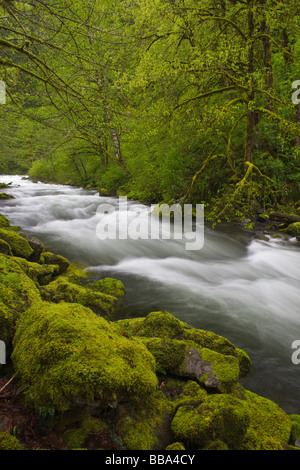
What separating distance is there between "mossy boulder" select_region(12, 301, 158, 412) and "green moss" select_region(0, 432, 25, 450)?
9.0 inches

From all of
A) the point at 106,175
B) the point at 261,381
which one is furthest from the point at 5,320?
the point at 106,175

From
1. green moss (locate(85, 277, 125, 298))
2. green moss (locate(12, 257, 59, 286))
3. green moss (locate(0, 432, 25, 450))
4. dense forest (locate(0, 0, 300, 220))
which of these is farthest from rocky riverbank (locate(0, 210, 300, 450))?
dense forest (locate(0, 0, 300, 220))

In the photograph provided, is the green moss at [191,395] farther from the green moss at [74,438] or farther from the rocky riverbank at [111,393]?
the green moss at [74,438]

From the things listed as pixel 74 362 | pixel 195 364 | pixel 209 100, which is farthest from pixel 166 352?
pixel 209 100

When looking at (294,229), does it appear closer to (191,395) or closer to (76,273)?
(76,273)

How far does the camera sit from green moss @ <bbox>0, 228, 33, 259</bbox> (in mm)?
5996

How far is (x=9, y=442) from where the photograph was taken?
67.2 inches

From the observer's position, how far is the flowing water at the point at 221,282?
4148 millimetres

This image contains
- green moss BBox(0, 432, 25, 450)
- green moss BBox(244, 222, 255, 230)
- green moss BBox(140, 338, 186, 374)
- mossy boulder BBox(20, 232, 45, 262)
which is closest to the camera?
green moss BBox(0, 432, 25, 450)

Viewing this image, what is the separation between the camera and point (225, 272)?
728 cm

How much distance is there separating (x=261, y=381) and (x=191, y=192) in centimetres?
820

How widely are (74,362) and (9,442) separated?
58cm

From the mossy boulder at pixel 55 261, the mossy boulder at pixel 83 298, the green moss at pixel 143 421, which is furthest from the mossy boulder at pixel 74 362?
the mossy boulder at pixel 55 261

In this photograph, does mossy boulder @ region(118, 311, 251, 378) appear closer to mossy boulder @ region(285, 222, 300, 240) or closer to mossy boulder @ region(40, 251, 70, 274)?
mossy boulder @ region(40, 251, 70, 274)
